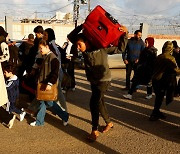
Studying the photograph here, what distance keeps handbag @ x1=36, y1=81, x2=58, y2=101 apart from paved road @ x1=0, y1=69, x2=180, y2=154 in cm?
62

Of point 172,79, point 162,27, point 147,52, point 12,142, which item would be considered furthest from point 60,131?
point 162,27

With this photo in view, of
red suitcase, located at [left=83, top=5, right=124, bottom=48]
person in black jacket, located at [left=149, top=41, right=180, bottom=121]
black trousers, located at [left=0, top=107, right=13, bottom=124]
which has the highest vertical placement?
red suitcase, located at [left=83, top=5, right=124, bottom=48]

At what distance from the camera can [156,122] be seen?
5770 mm

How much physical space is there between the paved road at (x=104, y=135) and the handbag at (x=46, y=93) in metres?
0.62

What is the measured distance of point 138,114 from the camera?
6.30 metres

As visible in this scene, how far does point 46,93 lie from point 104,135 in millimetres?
1204

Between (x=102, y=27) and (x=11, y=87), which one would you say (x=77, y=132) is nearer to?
(x=11, y=87)

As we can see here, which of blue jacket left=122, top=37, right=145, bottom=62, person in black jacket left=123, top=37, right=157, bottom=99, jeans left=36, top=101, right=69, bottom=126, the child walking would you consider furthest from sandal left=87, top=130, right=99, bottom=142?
blue jacket left=122, top=37, right=145, bottom=62

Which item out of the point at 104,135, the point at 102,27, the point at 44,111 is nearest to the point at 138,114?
the point at 104,135

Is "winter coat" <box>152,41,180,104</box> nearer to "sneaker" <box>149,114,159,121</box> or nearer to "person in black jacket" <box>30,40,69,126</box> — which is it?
"sneaker" <box>149,114,159,121</box>

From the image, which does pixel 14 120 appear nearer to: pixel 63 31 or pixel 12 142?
pixel 12 142

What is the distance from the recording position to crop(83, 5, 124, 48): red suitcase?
4070 millimetres

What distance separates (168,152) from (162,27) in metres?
15.1

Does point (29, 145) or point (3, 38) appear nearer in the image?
point (29, 145)
